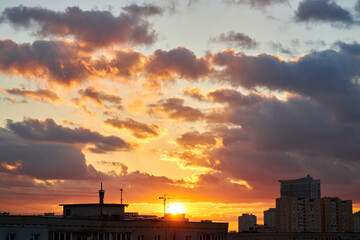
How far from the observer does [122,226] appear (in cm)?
8288

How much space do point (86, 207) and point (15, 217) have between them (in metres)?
21.4

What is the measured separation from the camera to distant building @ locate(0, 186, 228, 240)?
66688mm

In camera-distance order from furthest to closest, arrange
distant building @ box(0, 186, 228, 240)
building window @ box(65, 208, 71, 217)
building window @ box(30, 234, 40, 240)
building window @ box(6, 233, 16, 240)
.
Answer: building window @ box(65, 208, 71, 217) → building window @ box(30, 234, 40, 240) → distant building @ box(0, 186, 228, 240) → building window @ box(6, 233, 16, 240)

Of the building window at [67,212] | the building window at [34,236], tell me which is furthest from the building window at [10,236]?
the building window at [67,212]

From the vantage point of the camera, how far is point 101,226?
79312 mm

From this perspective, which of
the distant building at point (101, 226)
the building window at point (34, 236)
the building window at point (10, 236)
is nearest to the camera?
the building window at point (10, 236)

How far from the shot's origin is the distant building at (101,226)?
66.7 m

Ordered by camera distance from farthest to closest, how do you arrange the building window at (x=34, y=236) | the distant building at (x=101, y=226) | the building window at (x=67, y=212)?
the building window at (x=67, y=212)
the building window at (x=34, y=236)
the distant building at (x=101, y=226)

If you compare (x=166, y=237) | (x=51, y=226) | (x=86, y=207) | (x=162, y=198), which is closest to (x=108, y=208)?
(x=86, y=207)

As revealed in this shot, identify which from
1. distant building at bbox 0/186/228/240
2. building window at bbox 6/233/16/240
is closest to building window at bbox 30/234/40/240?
distant building at bbox 0/186/228/240

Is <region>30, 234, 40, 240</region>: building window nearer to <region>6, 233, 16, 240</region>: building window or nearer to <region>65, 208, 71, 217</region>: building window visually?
<region>6, 233, 16, 240</region>: building window

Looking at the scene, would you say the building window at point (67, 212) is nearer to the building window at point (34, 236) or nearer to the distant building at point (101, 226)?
the distant building at point (101, 226)

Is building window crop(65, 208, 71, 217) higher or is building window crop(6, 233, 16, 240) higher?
building window crop(65, 208, 71, 217)

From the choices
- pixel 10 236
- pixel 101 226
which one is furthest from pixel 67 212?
pixel 10 236
